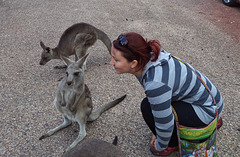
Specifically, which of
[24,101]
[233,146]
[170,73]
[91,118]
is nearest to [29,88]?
[24,101]

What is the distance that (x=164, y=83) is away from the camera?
1.69m

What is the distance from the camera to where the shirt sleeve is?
1.69 metres

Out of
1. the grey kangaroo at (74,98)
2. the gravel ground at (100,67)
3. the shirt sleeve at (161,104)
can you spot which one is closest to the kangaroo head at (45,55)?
the gravel ground at (100,67)

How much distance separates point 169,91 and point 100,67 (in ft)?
8.10

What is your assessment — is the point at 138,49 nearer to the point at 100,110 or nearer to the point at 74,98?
the point at 74,98

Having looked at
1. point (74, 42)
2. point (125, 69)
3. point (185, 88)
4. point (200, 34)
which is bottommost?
point (200, 34)

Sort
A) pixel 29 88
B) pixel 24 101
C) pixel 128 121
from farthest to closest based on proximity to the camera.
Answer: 1. pixel 29 88
2. pixel 24 101
3. pixel 128 121

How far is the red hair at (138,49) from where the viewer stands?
1.69 m

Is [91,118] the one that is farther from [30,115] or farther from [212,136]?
[212,136]

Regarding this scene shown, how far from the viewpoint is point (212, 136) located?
77.7 inches

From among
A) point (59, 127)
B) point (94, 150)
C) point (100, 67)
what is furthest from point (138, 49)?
point (100, 67)

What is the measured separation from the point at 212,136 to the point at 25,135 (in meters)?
2.00

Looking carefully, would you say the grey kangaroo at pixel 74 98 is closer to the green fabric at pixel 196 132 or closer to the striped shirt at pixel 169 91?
the striped shirt at pixel 169 91

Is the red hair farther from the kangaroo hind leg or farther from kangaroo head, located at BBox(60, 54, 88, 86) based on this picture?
the kangaroo hind leg
